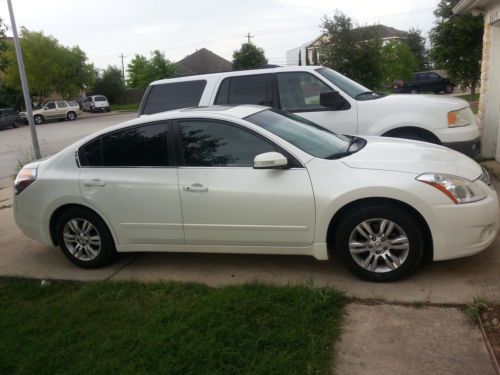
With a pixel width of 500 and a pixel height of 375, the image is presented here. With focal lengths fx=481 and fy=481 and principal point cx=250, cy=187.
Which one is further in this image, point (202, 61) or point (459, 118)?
point (202, 61)

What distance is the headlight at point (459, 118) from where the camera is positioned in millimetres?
6368

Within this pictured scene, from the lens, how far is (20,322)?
13.0ft

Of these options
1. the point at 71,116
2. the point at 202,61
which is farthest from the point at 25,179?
the point at 202,61

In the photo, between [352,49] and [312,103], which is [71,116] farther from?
[312,103]

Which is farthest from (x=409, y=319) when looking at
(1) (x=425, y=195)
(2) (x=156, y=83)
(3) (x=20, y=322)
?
(2) (x=156, y=83)

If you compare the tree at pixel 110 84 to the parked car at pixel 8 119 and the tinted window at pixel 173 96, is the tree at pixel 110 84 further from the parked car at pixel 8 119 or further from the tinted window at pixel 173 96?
the tinted window at pixel 173 96

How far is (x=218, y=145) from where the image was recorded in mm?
4484

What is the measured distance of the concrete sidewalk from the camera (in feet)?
9.72

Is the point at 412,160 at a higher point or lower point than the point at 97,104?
higher

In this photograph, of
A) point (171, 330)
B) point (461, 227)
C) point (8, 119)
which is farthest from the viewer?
point (8, 119)

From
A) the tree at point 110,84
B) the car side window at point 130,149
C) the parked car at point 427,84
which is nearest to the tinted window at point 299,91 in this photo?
the car side window at point 130,149

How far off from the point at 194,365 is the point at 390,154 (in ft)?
8.18

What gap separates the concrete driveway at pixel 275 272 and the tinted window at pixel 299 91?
2801 millimetres

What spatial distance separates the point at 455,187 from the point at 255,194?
165 cm
